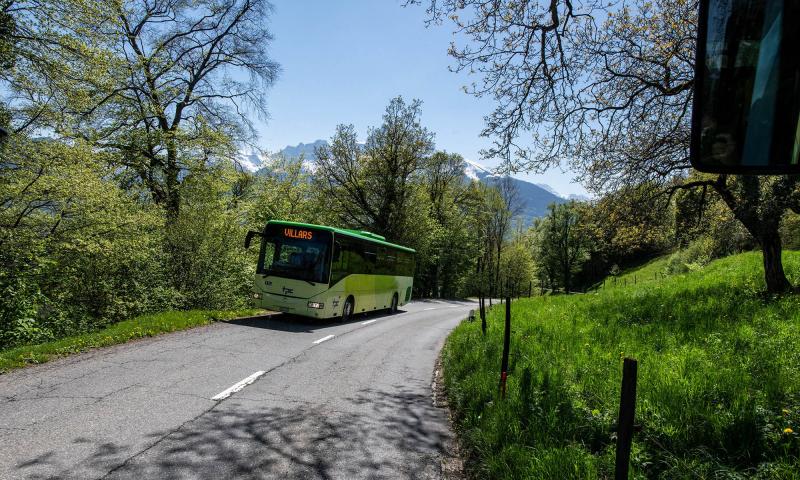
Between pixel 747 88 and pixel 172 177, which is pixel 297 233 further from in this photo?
pixel 747 88

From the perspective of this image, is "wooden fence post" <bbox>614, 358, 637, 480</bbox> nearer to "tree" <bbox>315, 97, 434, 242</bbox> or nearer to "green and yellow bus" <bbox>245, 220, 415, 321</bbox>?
"green and yellow bus" <bbox>245, 220, 415, 321</bbox>

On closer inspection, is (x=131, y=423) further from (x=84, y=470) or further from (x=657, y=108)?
(x=657, y=108)

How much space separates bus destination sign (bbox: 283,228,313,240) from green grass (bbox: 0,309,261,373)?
3.26 metres

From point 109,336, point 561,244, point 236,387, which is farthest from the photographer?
point 561,244

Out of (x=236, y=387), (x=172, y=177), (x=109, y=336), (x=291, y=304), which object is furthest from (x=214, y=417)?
(x=172, y=177)

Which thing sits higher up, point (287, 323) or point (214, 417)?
point (287, 323)

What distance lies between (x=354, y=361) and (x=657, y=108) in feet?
30.8

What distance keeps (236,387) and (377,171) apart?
96.3ft

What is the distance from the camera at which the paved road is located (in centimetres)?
436

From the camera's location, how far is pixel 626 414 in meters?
2.75

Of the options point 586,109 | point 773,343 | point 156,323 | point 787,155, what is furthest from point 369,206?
point 787,155

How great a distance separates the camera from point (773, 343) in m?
6.48

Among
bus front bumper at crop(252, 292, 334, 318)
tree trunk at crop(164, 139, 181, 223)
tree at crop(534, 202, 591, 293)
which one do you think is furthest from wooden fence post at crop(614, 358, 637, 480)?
tree at crop(534, 202, 591, 293)

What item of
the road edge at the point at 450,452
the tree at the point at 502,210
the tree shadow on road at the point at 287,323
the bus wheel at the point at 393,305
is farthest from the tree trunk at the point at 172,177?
the tree at the point at 502,210
